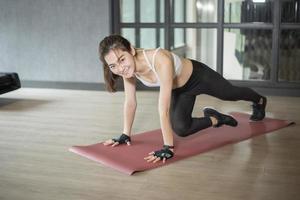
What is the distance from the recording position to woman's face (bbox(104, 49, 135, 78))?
2602 mm

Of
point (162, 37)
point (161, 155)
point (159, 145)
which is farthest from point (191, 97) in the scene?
point (162, 37)

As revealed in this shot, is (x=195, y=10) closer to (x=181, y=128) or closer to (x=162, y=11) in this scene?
(x=162, y=11)

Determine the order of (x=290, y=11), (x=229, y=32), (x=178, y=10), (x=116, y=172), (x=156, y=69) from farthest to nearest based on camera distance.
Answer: (x=178, y=10) < (x=229, y=32) < (x=290, y=11) < (x=156, y=69) < (x=116, y=172)

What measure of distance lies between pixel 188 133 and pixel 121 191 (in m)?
0.88

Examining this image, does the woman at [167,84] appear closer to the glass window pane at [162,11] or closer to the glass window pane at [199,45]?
the glass window pane at [199,45]

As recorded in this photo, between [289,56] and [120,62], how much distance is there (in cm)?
283

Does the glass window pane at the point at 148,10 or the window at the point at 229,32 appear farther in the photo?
the glass window pane at the point at 148,10

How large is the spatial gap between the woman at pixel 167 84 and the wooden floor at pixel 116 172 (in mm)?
231

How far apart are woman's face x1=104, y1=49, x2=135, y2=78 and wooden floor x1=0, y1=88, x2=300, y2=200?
61 cm

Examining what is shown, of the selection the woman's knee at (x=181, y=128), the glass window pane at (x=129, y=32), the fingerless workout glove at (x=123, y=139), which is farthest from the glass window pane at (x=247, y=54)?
the fingerless workout glove at (x=123, y=139)

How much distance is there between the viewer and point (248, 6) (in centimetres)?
486

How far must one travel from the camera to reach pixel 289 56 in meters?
4.85

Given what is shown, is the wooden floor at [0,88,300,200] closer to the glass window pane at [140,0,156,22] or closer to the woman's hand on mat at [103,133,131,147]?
the woman's hand on mat at [103,133,131,147]

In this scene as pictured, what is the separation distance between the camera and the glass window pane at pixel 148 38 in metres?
5.22
